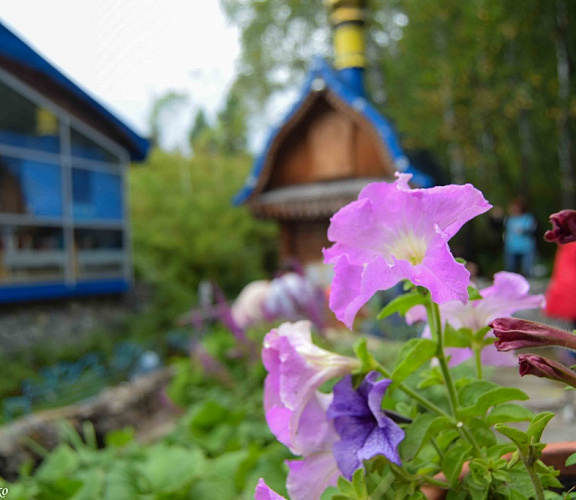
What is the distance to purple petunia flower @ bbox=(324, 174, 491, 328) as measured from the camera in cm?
34

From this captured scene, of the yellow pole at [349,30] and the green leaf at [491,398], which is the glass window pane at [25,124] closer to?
the yellow pole at [349,30]

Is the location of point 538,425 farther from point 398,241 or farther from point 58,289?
point 58,289

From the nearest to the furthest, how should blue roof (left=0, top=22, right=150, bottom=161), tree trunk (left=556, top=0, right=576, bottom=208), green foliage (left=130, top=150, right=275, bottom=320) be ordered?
1. tree trunk (left=556, top=0, right=576, bottom=208)
2. blue roof (left=0, top=22, right=150, bottom=161)
3. green foliage (left=130, top=150, right=275, bottom=320)

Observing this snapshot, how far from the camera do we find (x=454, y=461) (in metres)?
0.39

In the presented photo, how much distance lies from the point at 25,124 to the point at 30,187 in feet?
2.21

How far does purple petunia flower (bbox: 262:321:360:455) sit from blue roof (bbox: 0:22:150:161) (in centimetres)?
452

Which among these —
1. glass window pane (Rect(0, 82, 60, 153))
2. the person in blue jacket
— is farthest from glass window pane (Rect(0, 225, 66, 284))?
the person in blue jacket

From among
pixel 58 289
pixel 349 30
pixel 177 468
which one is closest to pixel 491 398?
pixel 177 468

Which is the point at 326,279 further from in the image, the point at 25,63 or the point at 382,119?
the point at 25,63

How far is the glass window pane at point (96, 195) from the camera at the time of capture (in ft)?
22.2

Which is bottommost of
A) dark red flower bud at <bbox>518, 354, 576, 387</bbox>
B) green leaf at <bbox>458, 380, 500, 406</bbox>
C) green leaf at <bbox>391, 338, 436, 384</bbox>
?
green leaf at <bbox>458, 380, 500, 406</bbox>

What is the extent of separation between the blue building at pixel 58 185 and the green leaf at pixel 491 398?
206 inches

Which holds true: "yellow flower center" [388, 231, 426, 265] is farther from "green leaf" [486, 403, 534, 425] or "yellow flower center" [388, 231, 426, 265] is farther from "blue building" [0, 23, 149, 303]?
"blue building" [0, 23, 149, 303]

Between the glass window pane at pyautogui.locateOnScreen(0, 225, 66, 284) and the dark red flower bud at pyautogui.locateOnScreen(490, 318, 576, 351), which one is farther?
the glass window pane at pyautogui.locateOnScreen(0, 225, 66, 284)
